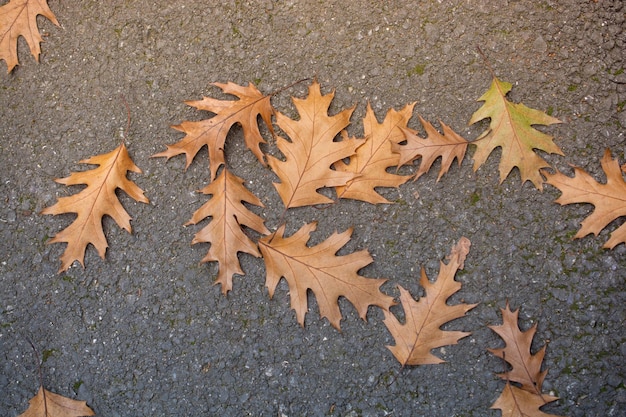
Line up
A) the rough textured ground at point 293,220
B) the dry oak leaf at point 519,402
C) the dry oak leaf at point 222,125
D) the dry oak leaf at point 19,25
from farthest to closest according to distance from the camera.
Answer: the dry oak leaf at point 19,25 < the dry oak leaf at point 222,125 < the rough textured ground at point 293,220 < the dry oak leaf at point 519,402

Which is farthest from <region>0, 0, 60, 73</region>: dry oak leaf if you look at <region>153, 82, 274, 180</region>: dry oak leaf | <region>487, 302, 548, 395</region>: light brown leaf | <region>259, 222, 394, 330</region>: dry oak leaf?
<region>487, 302, 548, 395</region>: light brown leaf

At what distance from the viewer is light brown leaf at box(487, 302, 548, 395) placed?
89.8 inches

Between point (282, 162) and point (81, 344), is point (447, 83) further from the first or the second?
point (81, 344)

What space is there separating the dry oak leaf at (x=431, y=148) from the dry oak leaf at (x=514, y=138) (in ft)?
0.29

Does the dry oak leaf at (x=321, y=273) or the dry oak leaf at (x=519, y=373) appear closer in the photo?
the dry oak leaf at (x=519, y=373)

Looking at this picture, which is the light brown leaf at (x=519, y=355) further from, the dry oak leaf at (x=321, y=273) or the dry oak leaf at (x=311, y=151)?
the dry oak leaf at (x=311, y=151)

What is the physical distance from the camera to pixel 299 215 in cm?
248

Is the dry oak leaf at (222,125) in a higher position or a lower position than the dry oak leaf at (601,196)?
higher

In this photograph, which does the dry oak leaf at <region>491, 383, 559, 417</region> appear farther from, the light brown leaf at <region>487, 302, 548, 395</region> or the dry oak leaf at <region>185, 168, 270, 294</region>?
the dry oak leaf at <region>185, 168, 270, 294</region>

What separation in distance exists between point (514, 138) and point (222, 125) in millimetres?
1235

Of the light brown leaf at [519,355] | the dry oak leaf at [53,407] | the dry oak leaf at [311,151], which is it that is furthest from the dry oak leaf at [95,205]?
the light brown leaf at [519,355]

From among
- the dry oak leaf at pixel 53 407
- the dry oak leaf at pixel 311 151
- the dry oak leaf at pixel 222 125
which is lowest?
the dry oak leaf at pixel 53 407

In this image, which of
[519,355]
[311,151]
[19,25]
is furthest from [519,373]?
[19,25]

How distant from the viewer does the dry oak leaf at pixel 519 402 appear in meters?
2.25
